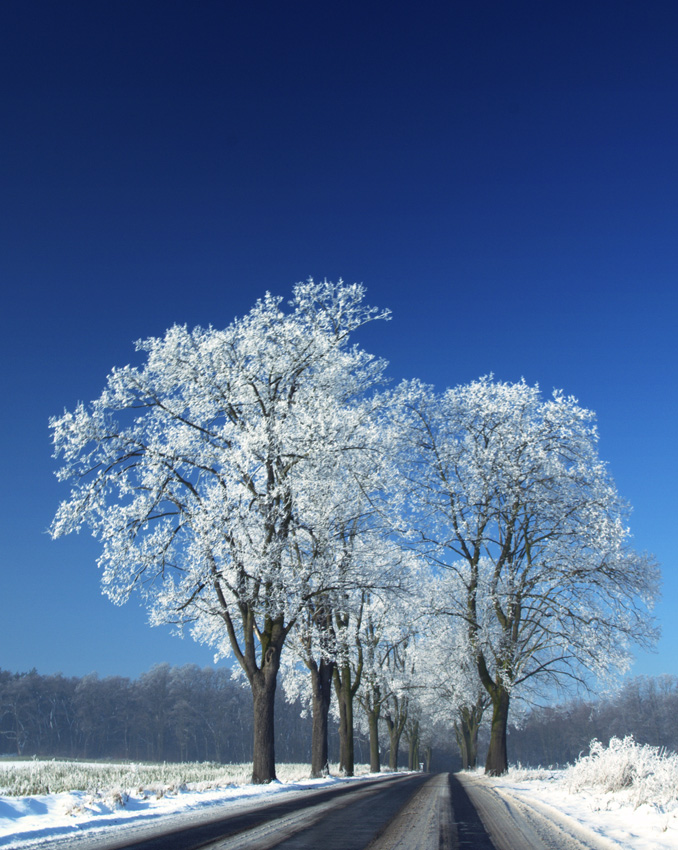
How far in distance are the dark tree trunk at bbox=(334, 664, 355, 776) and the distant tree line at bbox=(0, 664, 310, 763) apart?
254 feet

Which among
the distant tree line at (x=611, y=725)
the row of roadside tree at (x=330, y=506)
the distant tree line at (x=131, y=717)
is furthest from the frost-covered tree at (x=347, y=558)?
the distant tree line at (x=611, y=725)

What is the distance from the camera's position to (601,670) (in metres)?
19.2

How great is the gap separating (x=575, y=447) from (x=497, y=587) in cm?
540

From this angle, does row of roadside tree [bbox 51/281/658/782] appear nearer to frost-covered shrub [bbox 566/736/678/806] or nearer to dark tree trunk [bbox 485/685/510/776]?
dark tree trunk [bbox 485/685/510/776]

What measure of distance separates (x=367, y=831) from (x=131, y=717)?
106738 millimetres

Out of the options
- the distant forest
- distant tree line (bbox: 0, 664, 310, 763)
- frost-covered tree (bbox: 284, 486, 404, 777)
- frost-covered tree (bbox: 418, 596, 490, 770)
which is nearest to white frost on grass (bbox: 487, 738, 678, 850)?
frost-covered tree (bbox: 284, 486, 404, 777)

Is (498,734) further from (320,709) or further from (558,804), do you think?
(558,804)

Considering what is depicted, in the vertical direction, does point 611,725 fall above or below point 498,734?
below

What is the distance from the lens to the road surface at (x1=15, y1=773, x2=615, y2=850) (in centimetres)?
471

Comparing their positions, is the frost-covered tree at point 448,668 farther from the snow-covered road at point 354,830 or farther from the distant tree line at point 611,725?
the distant tree line at point 611,725

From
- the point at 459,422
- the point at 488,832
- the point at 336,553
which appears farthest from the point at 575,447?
the point at 488,832

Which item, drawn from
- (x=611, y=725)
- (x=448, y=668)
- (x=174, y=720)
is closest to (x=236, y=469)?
(x=448, y=668)

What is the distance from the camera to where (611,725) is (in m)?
106

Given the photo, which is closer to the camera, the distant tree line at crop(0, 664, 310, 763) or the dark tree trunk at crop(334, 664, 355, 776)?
the dark tree trunk at crop(334, 664, 355, 776)
